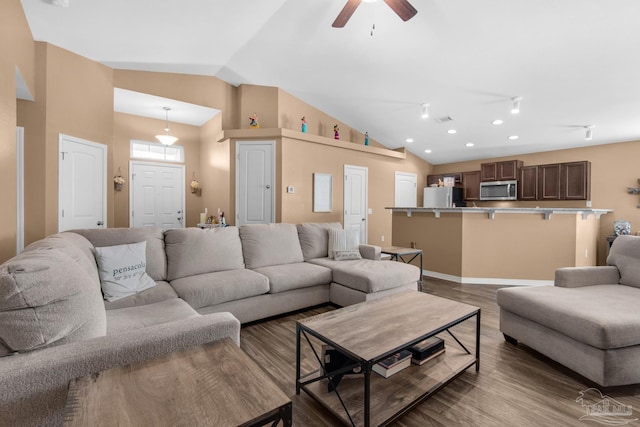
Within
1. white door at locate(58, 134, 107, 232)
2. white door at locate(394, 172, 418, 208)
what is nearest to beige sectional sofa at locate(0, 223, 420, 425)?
white door at locate(58, 134, 107, 232)

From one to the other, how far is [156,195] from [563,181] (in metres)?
8.09

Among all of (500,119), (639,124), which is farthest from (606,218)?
(500,119)

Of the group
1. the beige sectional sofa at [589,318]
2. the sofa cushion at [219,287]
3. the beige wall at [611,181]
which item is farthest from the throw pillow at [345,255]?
the beige wall at [611,181]

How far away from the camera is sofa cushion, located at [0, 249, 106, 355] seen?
3.34 feet

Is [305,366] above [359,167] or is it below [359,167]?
below

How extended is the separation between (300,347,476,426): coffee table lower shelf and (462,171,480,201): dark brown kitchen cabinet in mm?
6136

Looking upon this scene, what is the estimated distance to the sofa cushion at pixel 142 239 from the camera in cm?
258

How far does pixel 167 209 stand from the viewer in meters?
6.20

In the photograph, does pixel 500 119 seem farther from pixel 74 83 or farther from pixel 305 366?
pixel 74 83

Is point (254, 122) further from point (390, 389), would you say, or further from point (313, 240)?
point (390, 389)

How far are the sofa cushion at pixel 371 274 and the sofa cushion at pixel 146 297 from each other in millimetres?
1626

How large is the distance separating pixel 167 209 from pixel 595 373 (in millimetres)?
6546

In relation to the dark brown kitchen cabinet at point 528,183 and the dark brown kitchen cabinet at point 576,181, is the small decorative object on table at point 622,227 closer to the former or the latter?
the dark brown kitchen cabinet at point 576,181

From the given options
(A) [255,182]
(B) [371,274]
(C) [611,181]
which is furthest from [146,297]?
(C) [611,181]
